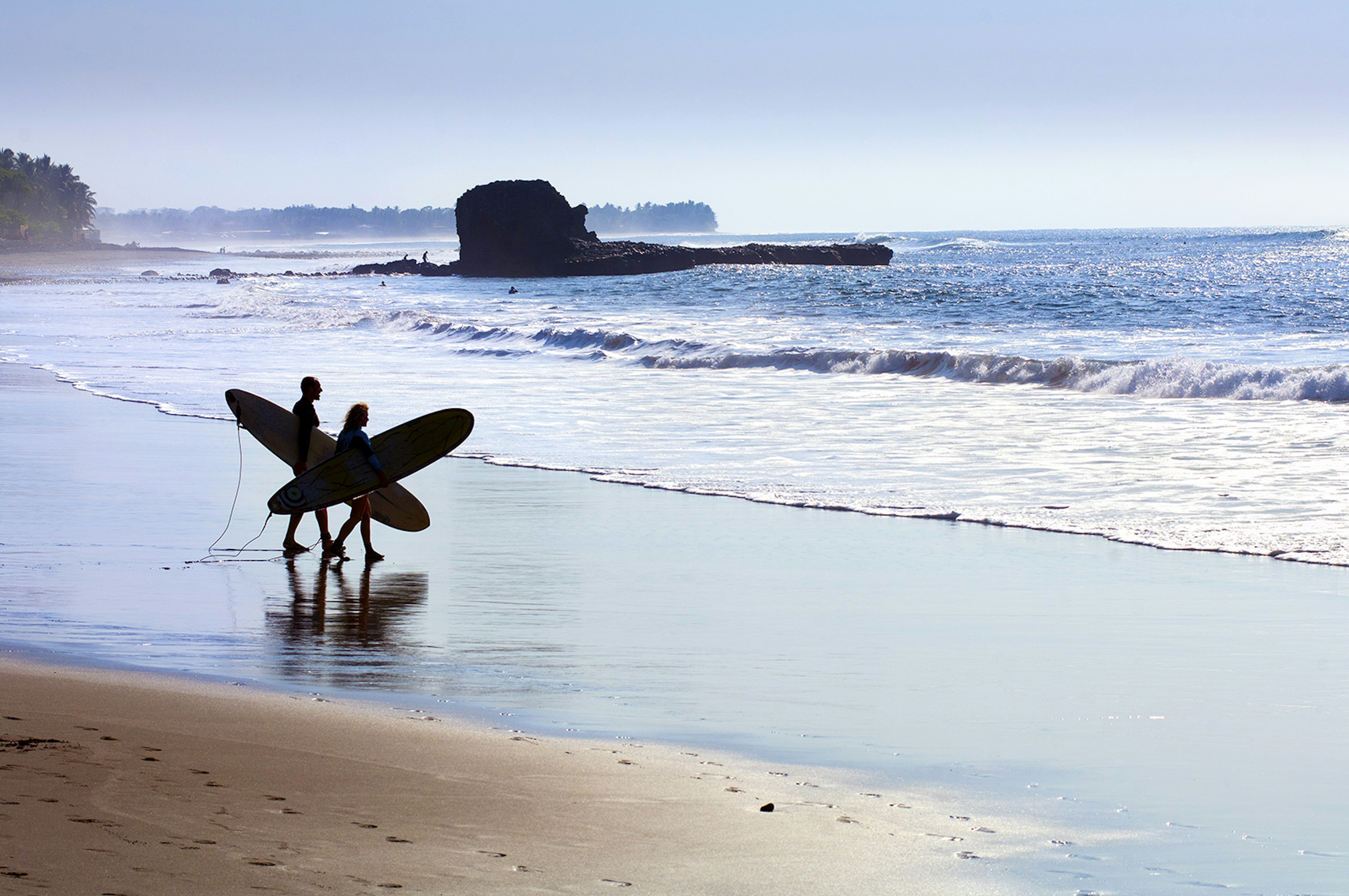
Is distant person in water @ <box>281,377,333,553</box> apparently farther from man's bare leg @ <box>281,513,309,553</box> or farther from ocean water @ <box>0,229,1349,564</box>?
ocean water @ <box>0,229,1349,564</box>

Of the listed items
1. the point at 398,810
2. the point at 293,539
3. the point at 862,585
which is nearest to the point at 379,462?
the point at 293,539

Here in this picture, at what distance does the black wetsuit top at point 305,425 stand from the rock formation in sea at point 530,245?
291 ft

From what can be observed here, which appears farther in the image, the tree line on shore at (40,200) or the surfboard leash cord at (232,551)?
the tree line on shore at (40,200)

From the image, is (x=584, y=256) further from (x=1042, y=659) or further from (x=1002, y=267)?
(x=1042, y=659)

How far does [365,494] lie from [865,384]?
15.8 metres

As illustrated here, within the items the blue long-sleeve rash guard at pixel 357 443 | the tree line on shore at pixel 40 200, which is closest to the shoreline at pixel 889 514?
the blue long-sleeve rash guard at pixel 357 443

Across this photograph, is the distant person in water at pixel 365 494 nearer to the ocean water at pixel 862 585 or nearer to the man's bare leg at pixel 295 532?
the man's bare leg at pixel 295 532

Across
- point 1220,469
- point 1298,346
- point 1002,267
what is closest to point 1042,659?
point 1220,469

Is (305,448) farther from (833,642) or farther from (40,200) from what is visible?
(40,200)

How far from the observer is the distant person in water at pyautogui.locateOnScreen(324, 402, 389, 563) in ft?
28.9

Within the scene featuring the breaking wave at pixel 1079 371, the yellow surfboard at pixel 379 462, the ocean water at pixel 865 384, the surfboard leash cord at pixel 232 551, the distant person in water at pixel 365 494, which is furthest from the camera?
the breaking wave at pixel 1079 371

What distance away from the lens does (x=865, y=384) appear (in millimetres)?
23297

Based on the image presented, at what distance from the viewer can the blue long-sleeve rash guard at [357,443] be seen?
8.84 metres

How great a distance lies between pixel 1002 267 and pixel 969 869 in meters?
93.7
